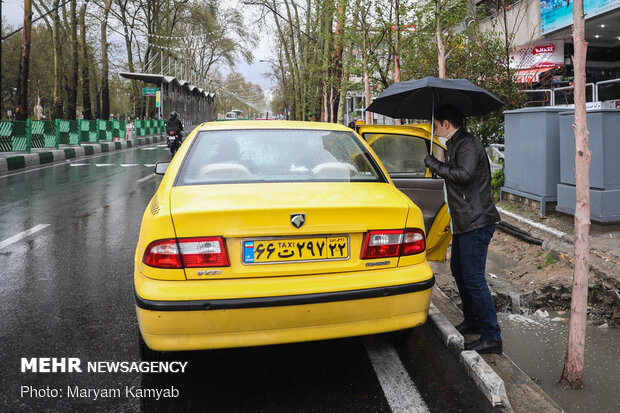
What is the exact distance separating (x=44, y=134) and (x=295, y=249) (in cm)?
2060

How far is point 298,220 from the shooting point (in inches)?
107

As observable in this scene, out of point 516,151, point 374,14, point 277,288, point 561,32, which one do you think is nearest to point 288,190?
point 277,288

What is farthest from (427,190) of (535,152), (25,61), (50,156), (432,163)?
(25,61)

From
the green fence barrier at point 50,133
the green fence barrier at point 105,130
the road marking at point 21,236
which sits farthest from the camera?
the green fence barrier at point 105,130

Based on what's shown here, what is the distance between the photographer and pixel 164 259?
270 cm

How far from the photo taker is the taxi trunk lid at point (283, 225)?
8.80 ft

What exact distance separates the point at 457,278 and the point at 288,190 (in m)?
1.43

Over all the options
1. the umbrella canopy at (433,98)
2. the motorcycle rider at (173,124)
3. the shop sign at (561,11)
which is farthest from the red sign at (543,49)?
the umbrella canopy at (433,98)

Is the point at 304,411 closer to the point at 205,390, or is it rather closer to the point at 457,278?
the point at 205,390

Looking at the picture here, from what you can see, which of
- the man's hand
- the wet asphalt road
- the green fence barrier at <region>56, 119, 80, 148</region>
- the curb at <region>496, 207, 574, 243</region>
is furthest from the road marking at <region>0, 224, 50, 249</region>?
the green fence barrier at <region>56, 119, 80, 148</region>

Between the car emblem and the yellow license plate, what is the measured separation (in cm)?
9

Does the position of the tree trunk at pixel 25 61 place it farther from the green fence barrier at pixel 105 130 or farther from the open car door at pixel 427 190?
the open car door at pixel 427 190

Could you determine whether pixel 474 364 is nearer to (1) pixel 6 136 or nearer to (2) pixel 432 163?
(2) pixel 432 163

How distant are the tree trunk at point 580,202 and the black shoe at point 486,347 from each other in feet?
1.35
